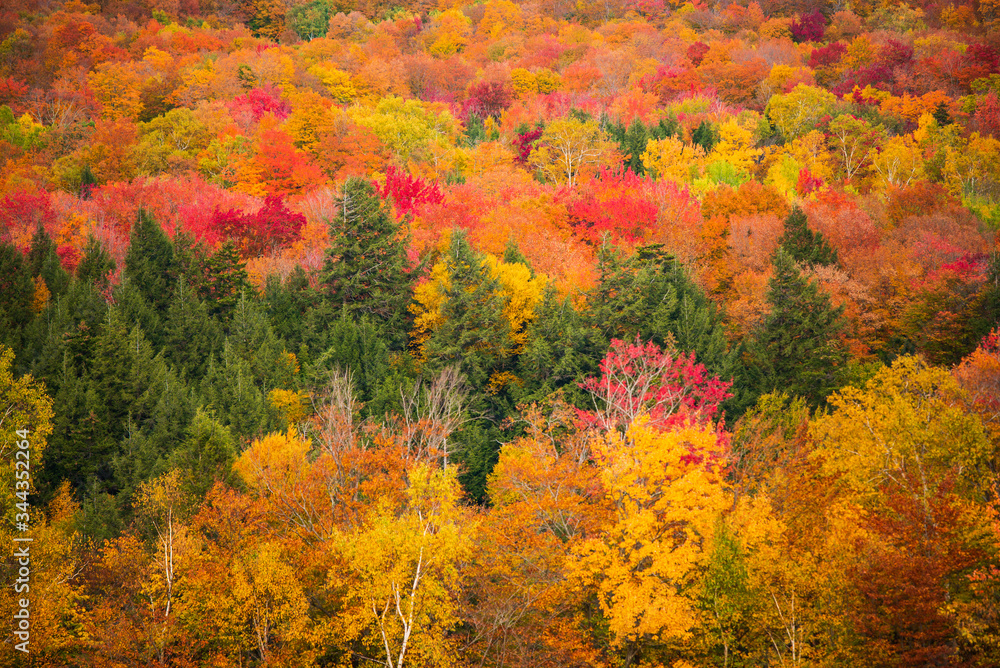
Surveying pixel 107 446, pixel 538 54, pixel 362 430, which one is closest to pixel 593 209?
pixel 362 430

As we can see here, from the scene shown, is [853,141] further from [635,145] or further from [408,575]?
[408,575]

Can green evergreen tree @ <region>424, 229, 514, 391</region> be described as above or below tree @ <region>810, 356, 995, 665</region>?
below

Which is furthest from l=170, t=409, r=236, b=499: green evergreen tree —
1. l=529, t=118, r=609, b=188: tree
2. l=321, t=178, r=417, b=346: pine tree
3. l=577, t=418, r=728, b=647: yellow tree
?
l=529, t=118, r=609, b=188: tree

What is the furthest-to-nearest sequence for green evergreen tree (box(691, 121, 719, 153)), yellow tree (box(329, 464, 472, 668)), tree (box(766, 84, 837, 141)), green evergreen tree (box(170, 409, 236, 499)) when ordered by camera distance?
tree (box(766, 84, 837, 141)) → green evergreen tree (box(691, 121, 719, 153)) → green evergreen tree (box(170, 409, 236, 499)) → yellow tree (box(329, 464, 472, 668))

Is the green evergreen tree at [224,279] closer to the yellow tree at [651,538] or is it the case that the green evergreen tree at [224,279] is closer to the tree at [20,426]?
the tree at [20,426]

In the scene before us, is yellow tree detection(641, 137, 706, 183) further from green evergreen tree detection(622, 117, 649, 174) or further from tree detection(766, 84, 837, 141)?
tree detection(766, 84, 837, 141)

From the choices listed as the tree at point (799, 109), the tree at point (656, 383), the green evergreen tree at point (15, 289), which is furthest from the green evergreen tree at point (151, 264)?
the tree at point (799, 109)

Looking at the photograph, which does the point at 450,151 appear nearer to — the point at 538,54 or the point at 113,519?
the point at 538,54
